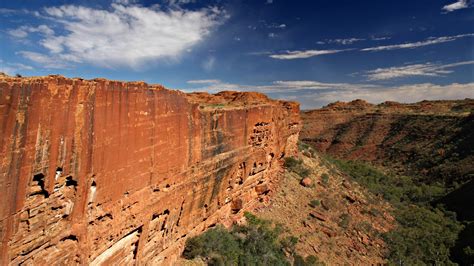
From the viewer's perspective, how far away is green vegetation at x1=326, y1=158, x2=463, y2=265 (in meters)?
17.9

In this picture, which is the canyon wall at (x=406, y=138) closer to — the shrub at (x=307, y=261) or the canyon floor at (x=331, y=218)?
the canyon floor at (x=331, y=218)

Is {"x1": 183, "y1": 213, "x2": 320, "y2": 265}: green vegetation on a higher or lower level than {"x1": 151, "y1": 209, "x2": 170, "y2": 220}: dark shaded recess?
lower

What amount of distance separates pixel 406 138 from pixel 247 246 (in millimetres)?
44439

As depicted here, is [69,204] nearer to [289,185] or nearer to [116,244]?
[116,244]

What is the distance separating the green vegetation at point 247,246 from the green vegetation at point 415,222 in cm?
498

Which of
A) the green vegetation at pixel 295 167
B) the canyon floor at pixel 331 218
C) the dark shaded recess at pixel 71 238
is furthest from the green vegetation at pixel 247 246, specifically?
the green vegetation at pixel 295 167

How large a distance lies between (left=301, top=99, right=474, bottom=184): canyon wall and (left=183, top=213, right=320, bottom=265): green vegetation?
86.4 ft

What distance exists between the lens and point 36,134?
5.76m

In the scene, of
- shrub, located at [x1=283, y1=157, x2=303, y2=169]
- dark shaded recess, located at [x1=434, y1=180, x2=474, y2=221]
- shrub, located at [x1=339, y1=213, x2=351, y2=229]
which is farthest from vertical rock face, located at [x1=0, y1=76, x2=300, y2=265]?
dark shaded recess, located at [x1=434, y1=180, x2=474, y2=221]

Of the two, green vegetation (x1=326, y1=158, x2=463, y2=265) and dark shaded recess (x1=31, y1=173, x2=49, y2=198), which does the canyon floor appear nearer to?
green vegetation (x1=326, y1=158, x2=463, y2=265)

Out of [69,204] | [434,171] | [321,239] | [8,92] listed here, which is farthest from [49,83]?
[434,171]

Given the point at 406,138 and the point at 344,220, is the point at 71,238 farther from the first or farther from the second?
the point at 406,138

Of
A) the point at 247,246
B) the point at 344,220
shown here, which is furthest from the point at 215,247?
the point at 344,220

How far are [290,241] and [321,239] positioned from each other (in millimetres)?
2229
